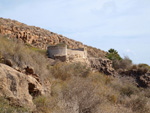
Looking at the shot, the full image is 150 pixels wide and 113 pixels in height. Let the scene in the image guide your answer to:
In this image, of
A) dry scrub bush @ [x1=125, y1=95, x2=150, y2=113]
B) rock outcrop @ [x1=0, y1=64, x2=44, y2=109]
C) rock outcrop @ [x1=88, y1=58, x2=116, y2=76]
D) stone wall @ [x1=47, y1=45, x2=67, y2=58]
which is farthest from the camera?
rock outcrop @ [x1=88, y1=58, x2=116, y2=76]

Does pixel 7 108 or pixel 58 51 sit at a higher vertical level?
pixel 58 51

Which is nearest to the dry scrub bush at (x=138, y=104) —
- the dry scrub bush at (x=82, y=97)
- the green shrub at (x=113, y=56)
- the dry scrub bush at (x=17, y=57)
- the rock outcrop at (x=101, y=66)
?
the dry scrub bush at (x=82, y=97)

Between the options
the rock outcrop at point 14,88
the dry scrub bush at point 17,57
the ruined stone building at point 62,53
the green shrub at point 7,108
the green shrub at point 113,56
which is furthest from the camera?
the green shrub at point 113,56

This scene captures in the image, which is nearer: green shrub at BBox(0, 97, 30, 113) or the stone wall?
green shrub at BBox(0, 97, 30, 113)

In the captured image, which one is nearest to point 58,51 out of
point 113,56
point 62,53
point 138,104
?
point 62,53

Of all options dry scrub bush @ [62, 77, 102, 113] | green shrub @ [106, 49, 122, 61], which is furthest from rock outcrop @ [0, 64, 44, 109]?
green shrub @ [106, 49, 122, 61]

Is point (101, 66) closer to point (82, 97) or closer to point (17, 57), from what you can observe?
point (82, 97)

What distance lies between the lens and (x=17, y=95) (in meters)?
8.20

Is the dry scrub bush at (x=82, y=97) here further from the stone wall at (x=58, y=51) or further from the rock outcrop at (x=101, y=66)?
the rock outcrop at (x=101, y=66)

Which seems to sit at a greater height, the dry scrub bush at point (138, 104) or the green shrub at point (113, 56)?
the green shrub at point (113, 56)

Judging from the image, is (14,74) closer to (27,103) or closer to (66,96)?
(27,103)

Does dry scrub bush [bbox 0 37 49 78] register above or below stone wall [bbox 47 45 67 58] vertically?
below

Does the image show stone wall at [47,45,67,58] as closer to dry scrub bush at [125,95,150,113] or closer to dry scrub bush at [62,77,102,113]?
dry scrub bush at [125,95,150,113]

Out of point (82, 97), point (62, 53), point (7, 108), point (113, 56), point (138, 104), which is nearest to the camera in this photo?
point (7, 108)
